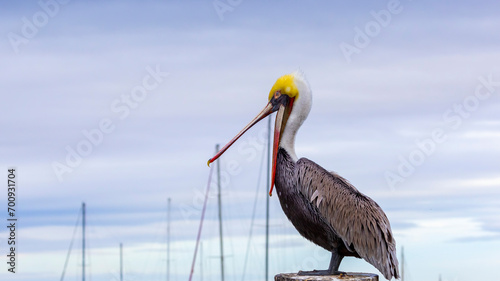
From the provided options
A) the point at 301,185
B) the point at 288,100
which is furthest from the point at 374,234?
the point at 288,100

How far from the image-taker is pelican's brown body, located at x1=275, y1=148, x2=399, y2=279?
9711mm

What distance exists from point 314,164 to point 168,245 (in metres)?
19.8

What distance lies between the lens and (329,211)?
9781mm

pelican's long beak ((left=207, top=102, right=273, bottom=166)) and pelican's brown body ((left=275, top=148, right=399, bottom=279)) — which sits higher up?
pelican's long beak ((left=207, top=102, right=273, bottom=166))

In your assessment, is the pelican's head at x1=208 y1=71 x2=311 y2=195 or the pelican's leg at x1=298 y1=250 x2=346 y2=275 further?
the pelican's head at x1=208 y1=71 x2=311 y2=195

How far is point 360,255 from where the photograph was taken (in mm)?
9758

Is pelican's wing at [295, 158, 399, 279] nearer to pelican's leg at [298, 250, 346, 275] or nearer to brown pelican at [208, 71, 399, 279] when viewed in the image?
brown pelican at [208, 71, 399, 279]

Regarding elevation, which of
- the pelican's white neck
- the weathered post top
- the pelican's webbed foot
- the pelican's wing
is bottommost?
the weathered post top

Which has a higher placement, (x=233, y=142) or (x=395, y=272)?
(x=233, y=142)

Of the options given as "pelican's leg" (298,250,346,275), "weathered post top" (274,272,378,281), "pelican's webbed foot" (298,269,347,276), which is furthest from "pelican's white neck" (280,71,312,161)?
"weathered post top" (274,272,378,281)

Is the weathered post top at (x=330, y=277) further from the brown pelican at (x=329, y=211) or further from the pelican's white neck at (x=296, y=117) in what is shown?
the pelican's white neck at (x=296, y=117)

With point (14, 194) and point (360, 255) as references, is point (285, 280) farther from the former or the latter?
point (14, 194)

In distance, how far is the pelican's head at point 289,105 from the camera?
10.3 m

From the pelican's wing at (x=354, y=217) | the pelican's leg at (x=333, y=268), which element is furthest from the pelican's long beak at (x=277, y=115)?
the pelican's leg at (x=333, y=268)
